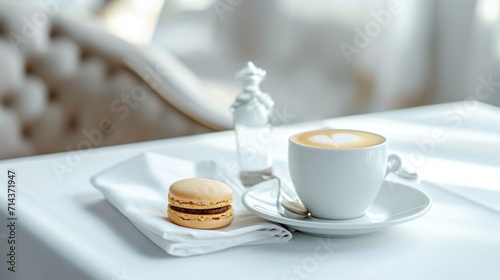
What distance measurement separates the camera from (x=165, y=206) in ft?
3.04

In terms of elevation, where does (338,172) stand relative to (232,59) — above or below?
below

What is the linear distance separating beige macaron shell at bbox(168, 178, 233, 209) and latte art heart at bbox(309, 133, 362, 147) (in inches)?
4.7

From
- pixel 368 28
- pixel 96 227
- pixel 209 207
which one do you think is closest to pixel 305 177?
pixel 209 207

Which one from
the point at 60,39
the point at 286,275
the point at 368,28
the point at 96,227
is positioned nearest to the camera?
the point at 286,275

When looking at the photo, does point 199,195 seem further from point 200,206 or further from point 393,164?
point 393,164

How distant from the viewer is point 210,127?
205cm

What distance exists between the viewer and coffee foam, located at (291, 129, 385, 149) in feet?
2.81

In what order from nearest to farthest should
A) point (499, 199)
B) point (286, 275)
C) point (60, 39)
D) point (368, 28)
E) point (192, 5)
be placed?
point (286, 275)
point (499, 199)
point (60, 39)
point (192, 5)
point (368, 28)

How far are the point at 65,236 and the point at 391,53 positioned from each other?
2432 millimetres

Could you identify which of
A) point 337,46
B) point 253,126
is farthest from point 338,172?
point 337,46

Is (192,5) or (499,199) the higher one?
(192,5)

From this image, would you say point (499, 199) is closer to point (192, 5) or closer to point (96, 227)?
point (96, 227)

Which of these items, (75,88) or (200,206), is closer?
(200,206)

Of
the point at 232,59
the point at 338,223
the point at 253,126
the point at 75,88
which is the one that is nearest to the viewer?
the point at 338,223
